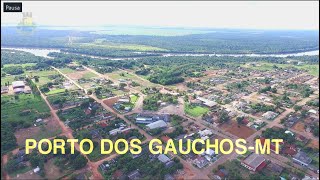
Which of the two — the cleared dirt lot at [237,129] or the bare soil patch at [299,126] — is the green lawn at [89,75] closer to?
the cleared dirt lot at [237,129]

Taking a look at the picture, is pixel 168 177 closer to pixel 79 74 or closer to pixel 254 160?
pixel 254 160

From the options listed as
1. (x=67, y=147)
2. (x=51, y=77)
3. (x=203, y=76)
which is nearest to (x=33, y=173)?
(x=67, y=147)

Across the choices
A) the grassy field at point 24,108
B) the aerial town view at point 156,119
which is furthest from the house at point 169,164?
the grassy field at point 24,108

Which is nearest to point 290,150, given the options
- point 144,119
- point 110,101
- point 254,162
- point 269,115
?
point 254,162

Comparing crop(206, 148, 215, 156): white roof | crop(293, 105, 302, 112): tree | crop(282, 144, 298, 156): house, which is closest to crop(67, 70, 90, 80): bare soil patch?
crop(206, 148, 215, 156): white roof

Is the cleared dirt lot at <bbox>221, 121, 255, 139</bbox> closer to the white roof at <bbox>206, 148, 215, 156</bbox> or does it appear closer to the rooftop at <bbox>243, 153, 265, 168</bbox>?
the rooftop at <bbox>243, 153, 265, 168</bbox>
